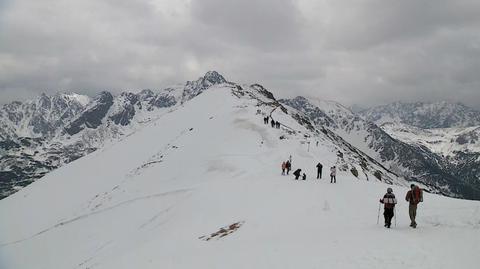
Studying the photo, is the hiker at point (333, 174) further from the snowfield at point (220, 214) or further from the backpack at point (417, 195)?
the backpack at point (417, 195)

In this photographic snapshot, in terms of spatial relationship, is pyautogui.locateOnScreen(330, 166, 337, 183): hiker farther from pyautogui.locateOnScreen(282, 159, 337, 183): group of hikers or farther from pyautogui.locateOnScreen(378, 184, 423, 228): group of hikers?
pyautogui.locateOnScreen(378, 184, 423, 228): group of hikers

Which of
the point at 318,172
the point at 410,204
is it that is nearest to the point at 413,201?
the point at 410,204

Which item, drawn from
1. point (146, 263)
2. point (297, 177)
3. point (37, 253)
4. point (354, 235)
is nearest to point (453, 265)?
point (354, 235)

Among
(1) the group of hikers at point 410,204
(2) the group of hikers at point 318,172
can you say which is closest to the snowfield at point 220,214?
(1) the group of hikers at point 410,204

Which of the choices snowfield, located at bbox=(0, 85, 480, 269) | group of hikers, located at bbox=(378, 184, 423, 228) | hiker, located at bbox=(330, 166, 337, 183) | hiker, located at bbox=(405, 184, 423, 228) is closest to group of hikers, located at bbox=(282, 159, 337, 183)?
hiker, located at bbox=(330, 166, 337, 183)

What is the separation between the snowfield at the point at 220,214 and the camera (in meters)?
21.4

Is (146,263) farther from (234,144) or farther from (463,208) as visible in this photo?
(234,144)

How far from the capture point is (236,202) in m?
38.5

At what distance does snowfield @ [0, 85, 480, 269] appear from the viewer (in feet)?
70.1

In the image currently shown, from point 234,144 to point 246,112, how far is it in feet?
66.7

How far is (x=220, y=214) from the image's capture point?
35.7m

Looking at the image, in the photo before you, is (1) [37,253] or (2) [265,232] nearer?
(2) [265,232]

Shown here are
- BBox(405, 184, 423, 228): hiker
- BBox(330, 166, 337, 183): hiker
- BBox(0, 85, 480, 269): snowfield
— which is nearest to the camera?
BBox(0, 85, 480, 269): snowfield

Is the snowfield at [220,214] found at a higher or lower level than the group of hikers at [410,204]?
lower
